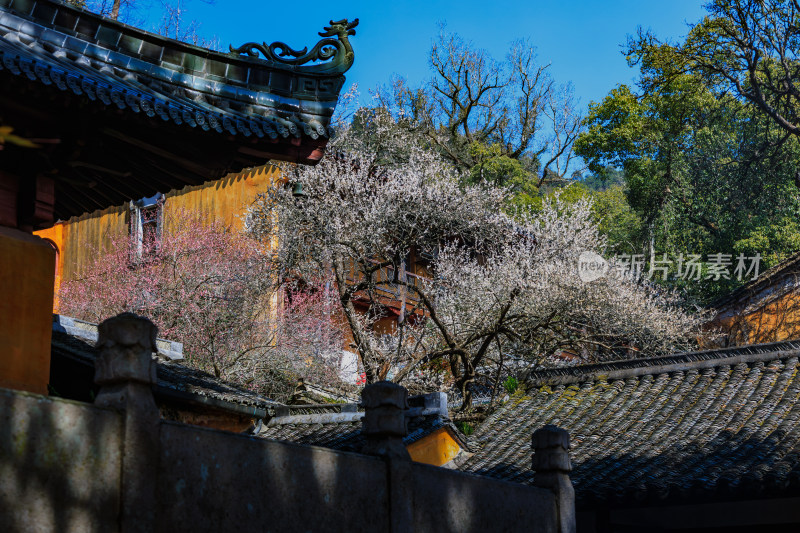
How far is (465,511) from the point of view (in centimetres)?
705

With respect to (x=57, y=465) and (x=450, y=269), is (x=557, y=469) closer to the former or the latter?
(x=57, y=465)

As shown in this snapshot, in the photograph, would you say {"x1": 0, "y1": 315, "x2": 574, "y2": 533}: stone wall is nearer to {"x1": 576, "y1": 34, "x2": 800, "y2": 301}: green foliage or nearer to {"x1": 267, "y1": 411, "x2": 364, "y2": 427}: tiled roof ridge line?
{"x1": 267, "y1": 411, "x2": 364, "y2": 427}: tiled roof ridge line

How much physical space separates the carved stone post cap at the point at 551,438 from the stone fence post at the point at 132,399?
4.38 metres

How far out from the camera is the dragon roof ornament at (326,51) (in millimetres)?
8531

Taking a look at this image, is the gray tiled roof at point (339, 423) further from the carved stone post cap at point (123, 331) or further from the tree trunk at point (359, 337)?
Answer: the carved stone post cap at point (123, 331)

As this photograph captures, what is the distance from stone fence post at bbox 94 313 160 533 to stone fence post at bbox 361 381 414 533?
1904 millimetres

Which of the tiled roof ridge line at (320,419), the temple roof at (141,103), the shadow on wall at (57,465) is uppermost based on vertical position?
the temple roof at (141,103)

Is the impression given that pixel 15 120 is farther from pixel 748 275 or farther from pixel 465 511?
pixel 748 275

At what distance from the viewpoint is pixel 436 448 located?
12805mm

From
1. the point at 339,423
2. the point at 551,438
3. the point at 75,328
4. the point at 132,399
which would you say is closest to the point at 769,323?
the point at 339,423

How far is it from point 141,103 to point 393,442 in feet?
10.9

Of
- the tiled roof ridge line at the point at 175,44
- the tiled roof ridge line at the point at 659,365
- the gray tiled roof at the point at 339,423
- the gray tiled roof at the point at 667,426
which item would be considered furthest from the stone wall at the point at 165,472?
the tiled roof ridge line at the point at 659,365

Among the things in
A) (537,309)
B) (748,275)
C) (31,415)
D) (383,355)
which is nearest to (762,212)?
(748,275)

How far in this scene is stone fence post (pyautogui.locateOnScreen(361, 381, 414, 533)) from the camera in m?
6.20
